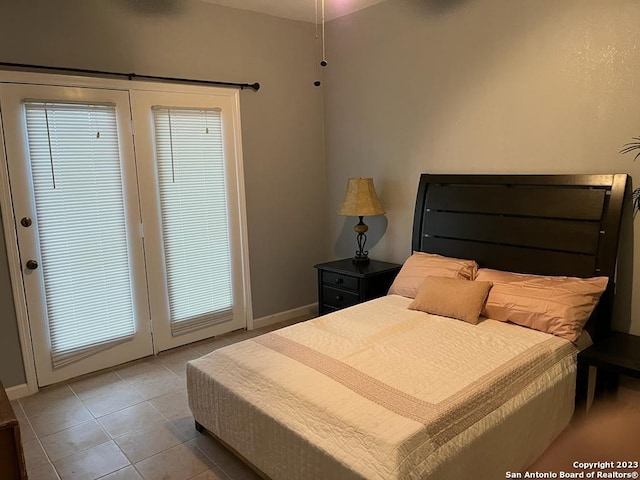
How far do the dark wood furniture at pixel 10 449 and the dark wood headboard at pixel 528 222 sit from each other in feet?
8.86

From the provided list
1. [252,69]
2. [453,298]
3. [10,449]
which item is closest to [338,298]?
[453,298]

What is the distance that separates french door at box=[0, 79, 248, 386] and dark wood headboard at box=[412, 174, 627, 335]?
1.64 meters

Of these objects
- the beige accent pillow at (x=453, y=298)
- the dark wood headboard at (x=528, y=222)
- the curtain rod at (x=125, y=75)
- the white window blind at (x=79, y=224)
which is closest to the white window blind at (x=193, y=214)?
the curtain rod at (x=125, y=75)

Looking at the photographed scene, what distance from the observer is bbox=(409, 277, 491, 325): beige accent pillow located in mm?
2711

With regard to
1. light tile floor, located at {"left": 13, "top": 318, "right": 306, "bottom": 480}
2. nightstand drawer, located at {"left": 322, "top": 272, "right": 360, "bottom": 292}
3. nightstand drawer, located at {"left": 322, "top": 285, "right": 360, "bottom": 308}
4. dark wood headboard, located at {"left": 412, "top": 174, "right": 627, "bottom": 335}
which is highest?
dark wood headboard, located at {"left": 412, "top": 174, "right": 627, "bottom": 335}

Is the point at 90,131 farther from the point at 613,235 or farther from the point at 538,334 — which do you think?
the point at 613,235

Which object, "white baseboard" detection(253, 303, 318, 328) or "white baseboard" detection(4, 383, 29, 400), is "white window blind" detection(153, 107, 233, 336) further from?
"white baseboard" detection(4, 383, 29, 400)

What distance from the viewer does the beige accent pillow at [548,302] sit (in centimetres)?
248

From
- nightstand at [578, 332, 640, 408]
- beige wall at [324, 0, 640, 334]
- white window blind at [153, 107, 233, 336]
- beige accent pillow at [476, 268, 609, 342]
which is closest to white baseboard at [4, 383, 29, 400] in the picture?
white window blind at [153, 107, 233, 336]

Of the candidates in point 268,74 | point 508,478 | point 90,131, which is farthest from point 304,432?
point 268,74

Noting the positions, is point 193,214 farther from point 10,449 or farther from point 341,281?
point 10,449

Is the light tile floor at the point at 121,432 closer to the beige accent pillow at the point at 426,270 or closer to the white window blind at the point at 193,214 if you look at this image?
the white window blind at the point at 193,214

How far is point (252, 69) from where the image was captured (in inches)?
155

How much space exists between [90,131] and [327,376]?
2324mm
